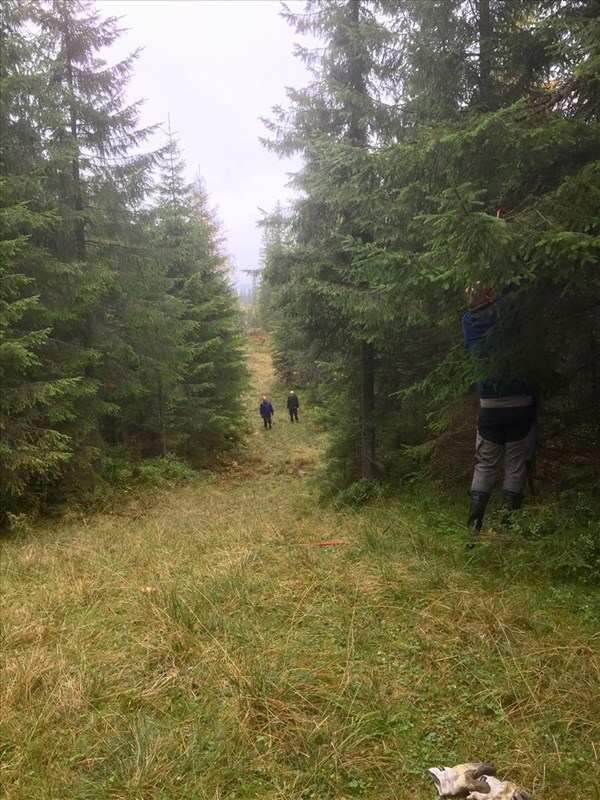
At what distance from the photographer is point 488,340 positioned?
15.8 ft

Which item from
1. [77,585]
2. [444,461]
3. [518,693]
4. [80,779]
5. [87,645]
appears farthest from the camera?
[444,461]

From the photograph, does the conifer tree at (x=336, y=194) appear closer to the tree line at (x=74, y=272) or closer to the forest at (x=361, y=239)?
the forest at (x=361, y=239)

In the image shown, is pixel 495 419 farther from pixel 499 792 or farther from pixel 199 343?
pixel 199 343

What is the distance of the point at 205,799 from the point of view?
2.47 m

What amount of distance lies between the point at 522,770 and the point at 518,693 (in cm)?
54

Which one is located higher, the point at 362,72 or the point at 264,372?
the point at 362,72

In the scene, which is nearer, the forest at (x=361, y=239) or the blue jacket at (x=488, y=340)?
the forest at (x=361, y=239)

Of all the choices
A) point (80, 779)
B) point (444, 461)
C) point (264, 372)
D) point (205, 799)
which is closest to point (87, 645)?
point (80, 779)

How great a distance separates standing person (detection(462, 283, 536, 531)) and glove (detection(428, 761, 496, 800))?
298cm

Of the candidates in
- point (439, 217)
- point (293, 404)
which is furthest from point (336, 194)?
point (293, 404)

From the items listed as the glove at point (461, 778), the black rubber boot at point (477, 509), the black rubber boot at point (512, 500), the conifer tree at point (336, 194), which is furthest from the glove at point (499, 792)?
the conifer tree at point (336, 194)

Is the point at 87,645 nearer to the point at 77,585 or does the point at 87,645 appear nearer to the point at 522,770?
the point at 77,585

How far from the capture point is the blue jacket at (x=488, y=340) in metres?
4.73

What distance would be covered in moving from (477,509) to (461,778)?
124 inches
